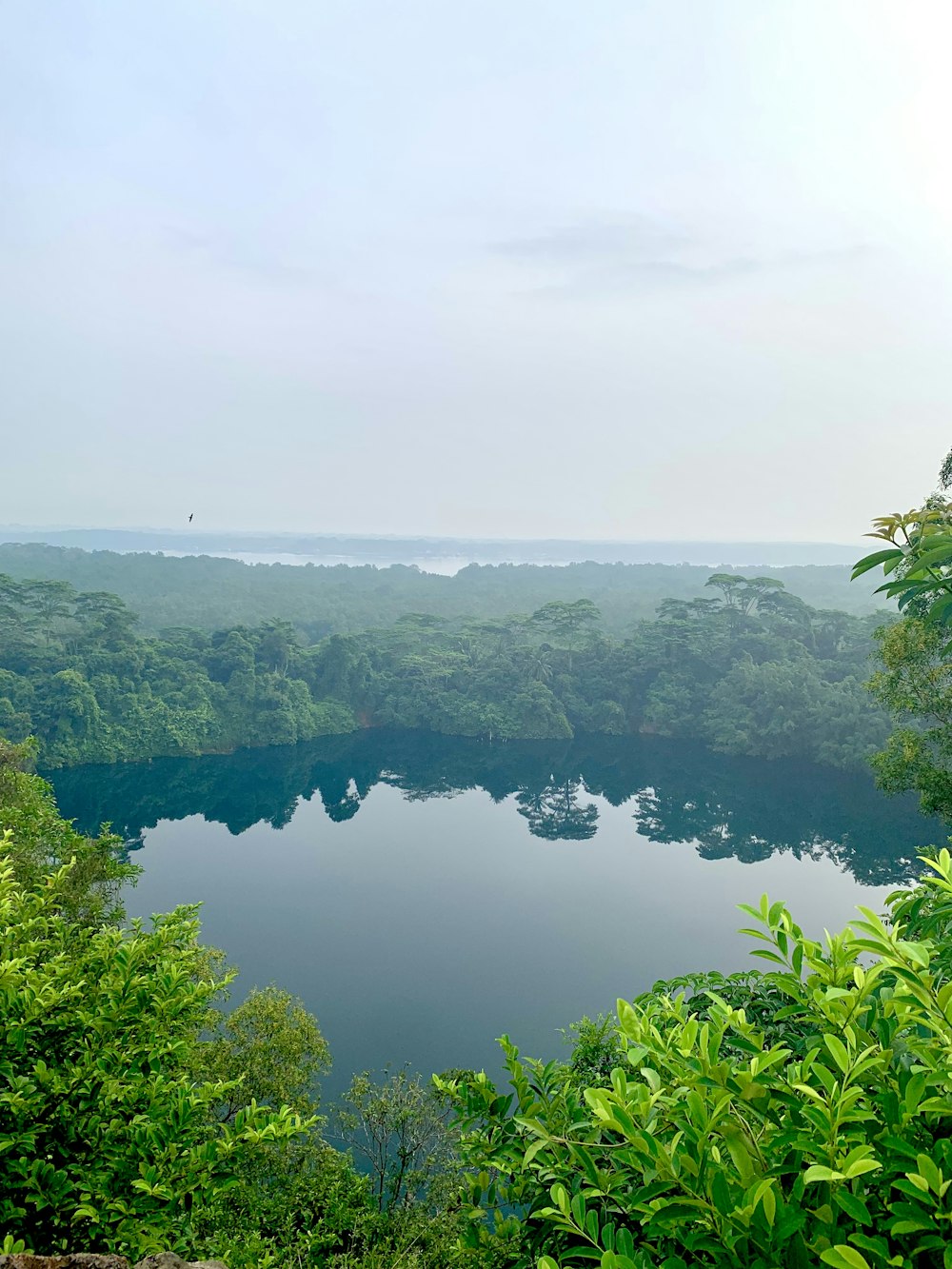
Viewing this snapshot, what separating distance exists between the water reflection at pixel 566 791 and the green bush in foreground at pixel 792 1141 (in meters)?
24.1

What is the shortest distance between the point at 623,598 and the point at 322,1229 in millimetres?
73528

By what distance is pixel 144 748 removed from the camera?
33.8 m

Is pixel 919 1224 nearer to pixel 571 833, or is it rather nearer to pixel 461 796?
pixel 571 833

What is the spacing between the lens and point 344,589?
82.4m

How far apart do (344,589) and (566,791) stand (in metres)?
54.8

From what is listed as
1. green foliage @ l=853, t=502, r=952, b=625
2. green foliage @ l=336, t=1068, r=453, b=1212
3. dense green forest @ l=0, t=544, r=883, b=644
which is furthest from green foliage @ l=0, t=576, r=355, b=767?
green foliage @ l=853, t=502, r=952, b=625

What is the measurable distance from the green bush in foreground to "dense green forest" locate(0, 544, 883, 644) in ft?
186

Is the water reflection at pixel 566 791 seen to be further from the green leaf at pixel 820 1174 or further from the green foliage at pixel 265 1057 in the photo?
the green leaf at pixel 820 1174

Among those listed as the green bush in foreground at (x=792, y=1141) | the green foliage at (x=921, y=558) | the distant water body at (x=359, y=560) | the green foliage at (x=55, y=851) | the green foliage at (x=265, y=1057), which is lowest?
the green foliage at (x=265, y=1057)

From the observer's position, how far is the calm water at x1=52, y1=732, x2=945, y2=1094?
15773mm

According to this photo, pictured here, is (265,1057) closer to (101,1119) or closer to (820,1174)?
(101,1119)

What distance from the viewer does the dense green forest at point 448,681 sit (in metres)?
32.7

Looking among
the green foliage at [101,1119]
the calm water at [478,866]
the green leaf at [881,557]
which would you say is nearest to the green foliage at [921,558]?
the green leaf at [881,557]

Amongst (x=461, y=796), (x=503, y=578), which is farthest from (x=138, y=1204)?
(x=503, y=578)
